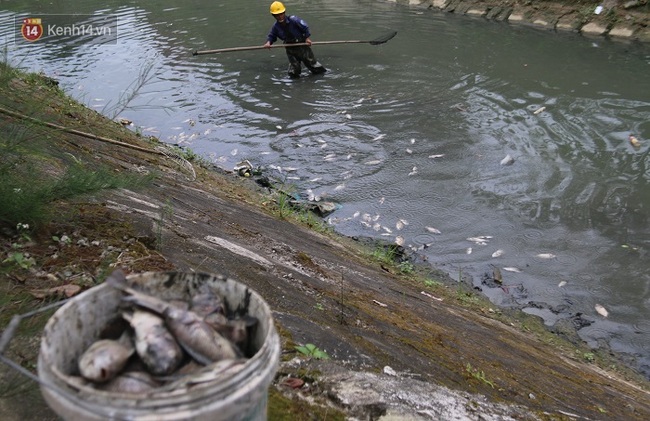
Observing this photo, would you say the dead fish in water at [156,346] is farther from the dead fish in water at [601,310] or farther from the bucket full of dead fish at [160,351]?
the dead fish in water at [601,310]

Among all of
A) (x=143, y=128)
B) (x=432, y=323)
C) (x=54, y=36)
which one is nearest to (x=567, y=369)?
(x=432, y=323)

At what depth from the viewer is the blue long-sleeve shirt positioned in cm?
1283

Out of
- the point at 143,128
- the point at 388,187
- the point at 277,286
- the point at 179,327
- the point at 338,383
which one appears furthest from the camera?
the point at 143,128

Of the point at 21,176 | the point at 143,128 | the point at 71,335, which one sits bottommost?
the point at 143,128

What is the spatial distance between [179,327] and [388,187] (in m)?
6.99

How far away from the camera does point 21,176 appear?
12.3 feet

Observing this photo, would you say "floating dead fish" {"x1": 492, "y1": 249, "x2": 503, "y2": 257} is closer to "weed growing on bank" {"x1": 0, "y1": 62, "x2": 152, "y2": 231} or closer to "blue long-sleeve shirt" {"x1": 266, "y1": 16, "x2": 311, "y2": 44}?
Answer: "weed growing on bank" {"x1": 0, "y1": 62, "x2": 152, "y2": 231}

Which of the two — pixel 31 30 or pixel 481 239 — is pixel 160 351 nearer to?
pixel 481 239

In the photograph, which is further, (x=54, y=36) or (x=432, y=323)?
(x=54, y=36)

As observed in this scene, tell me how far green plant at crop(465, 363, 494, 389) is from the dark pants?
10636 mm

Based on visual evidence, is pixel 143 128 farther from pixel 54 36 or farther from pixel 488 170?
pixel 54 36

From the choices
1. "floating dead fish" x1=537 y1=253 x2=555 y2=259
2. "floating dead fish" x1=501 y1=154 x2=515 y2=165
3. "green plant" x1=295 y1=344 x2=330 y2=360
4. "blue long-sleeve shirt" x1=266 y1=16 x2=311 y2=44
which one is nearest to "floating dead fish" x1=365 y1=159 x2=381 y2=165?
"floating dead fish" x1=501 y1=154 x2=515 y2=165

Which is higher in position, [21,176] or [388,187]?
[21,176]

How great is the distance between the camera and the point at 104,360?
1.65 metres
